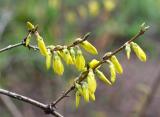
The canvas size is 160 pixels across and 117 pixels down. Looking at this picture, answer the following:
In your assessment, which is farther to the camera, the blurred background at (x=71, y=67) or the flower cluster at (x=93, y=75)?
the blurred background at (x=71, y=67)

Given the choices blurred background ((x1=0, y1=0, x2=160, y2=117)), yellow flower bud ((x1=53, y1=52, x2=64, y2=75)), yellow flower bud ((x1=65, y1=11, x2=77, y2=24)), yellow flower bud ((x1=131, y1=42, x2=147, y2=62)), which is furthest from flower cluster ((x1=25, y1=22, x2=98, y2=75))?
yellow flower bud ((x1=65, y1=11, x2=77, y2=24))

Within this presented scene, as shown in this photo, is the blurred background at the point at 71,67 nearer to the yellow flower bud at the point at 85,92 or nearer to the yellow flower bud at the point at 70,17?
the yellow flower bud at the point at 70,17

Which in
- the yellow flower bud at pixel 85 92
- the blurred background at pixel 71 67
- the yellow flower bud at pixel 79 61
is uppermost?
the blurred background at pixel 71 67

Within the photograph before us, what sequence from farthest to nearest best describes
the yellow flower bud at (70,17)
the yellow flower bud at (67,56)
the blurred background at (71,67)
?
1. the yellow flower bud at (70,17)
2. the blurred background at (71,67)
3. the yellow flower bud at (67,56)

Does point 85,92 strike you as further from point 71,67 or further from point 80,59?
point 71,67

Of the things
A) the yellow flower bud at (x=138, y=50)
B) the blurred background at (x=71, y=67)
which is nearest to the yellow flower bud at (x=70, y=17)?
the blurred background at (x=71, y=67)

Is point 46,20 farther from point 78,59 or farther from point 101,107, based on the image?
point 78,59

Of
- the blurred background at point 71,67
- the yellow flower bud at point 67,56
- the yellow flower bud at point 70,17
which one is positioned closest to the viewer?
the yellow flower bud at point 67,56

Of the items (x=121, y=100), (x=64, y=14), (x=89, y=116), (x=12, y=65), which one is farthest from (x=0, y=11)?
(x=121, y=100)

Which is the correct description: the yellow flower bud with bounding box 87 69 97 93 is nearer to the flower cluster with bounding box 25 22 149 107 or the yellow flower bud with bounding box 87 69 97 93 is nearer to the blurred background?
the flower cluster with bounding box 25 22 149 107
